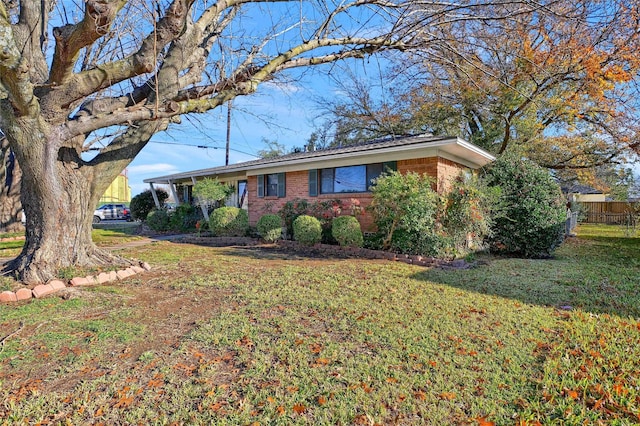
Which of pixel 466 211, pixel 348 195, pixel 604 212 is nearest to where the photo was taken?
pixel 466 211

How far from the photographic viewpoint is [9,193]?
15891 mm

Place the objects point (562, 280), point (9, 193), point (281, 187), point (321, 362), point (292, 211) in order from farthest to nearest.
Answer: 1. point (9, 193)
2. point (281, 187)
3. point (292, 211)
4. point (562, 280)
5. point (321, 362)

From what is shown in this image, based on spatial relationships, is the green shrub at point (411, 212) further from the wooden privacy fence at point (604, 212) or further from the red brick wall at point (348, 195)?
the wooden privacy fence at point (604, 212)

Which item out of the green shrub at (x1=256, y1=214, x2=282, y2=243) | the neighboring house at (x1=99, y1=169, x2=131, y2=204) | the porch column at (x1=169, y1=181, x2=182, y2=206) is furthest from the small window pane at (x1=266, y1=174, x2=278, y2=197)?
the neighboring house at (x1=99, y1=169, x2=131, y2=204)

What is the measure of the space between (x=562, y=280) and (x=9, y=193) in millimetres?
21768

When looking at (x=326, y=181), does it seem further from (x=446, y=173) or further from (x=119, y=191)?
(x=119, y=191)

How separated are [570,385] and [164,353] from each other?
3618mm

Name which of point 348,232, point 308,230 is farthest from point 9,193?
point 348,232

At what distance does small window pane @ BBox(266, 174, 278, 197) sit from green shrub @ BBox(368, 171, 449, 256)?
6.14m

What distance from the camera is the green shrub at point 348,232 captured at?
923 cm

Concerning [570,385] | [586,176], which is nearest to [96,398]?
[570,385]

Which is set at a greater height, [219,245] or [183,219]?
[183,219]

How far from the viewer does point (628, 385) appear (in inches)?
109

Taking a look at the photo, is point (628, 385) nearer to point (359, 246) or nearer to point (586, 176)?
point (359, 246)
